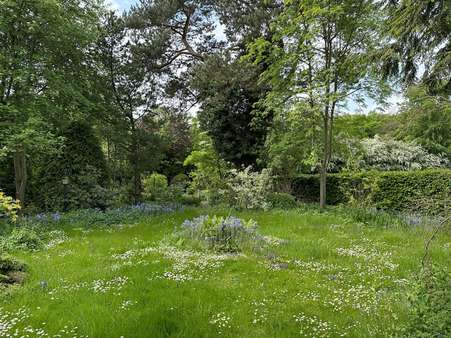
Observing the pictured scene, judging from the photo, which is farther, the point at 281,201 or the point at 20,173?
the point at 281,201

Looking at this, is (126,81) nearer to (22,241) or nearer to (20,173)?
(20,173)

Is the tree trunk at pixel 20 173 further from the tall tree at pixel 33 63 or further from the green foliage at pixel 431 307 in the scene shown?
the green foliage at pixel 431 307

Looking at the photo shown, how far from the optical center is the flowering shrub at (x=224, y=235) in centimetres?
580

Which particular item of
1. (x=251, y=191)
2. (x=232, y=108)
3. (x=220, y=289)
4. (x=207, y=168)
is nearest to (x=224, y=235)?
(x=220, y=289)

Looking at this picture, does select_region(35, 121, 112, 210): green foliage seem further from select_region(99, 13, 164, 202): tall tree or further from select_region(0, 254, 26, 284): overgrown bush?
select_region(0, 254, 26, 284): overgrown bush

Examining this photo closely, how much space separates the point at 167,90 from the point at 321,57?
22.4ft

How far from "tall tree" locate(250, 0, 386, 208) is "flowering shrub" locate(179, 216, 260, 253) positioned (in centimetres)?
469

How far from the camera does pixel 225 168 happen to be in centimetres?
1320

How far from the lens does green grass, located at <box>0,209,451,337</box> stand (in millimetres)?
3166

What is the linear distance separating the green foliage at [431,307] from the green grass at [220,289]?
256 millimetres

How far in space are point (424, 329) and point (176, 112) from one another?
1384 cm

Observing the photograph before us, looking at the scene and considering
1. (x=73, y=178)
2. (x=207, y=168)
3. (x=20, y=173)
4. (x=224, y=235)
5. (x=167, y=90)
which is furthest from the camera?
(x=167, y=90)

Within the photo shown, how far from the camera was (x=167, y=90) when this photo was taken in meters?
14.5

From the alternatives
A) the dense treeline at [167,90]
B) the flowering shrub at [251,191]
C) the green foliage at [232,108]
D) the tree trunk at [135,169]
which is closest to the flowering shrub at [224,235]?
the dense treeline at [167,90]
